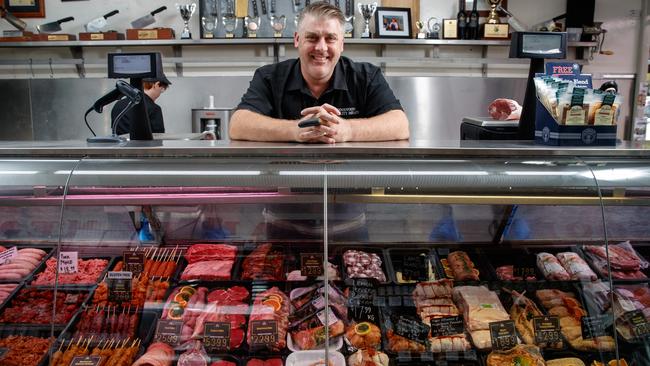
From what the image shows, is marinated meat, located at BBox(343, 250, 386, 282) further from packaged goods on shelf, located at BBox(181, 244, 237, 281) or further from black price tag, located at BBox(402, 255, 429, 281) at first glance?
packaged goods on shelf, located at BBox(181, 244, 237, 281)

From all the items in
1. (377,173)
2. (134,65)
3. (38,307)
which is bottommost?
(38,307)

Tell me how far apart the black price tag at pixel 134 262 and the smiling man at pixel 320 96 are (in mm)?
669

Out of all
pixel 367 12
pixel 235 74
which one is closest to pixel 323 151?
pixel 367 12

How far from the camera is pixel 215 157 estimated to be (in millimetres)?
1823

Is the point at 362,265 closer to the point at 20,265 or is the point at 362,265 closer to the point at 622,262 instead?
the point at 622,262

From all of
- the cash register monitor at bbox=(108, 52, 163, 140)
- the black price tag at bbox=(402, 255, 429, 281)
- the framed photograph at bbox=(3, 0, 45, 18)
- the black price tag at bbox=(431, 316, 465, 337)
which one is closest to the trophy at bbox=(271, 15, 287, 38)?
the framed photograph at bbox=(3, 0, 45, 18)

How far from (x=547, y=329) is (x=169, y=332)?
1392 millimetres

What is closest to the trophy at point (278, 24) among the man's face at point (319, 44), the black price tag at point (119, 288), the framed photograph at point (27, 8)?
the framed photograph at point (27, 8)

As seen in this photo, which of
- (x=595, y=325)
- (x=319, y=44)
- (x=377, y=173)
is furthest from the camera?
(x=319, y=44)

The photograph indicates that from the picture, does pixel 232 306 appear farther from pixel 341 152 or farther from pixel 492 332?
pixel 492 332

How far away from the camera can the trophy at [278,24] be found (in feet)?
18.4

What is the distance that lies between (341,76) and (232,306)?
1359 mm

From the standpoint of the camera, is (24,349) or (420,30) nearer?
(24,349)

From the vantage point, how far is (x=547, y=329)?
1.98 metres
